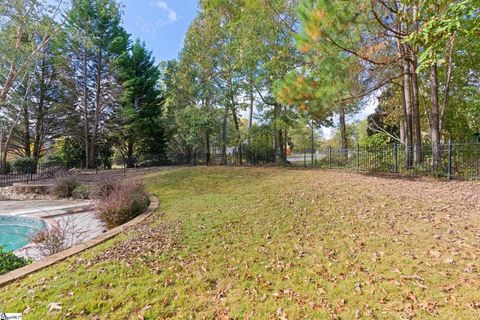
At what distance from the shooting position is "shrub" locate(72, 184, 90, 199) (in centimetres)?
827

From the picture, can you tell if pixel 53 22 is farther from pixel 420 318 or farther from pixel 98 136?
pixel 420 318

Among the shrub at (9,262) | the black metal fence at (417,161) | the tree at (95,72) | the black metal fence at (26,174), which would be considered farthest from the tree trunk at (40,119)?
the black metal fence at (417,161)

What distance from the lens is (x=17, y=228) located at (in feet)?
20.6

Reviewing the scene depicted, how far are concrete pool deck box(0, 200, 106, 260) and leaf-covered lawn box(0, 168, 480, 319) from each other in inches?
54.7

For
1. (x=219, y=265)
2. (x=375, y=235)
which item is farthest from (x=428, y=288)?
(x=219, y=265)

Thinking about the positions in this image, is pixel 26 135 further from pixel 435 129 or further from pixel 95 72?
pixel 435 129

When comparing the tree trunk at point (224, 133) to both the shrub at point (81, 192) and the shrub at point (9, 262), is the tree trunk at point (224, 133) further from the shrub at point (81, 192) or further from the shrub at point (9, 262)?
the shrub at point (9, 262)

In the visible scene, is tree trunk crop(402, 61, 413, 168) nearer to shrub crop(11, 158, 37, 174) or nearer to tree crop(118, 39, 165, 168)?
tree crop(118, 39, 165, 168)

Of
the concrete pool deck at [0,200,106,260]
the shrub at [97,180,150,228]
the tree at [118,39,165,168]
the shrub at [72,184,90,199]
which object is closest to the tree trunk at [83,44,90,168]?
the tree at [118,39,165,168]

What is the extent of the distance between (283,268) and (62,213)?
20.4 feet

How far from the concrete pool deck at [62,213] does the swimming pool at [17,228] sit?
12 centimetres

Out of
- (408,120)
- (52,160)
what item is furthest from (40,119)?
(408,120)

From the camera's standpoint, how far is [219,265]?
10.2 feet

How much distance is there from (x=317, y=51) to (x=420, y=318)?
23.5 feet
